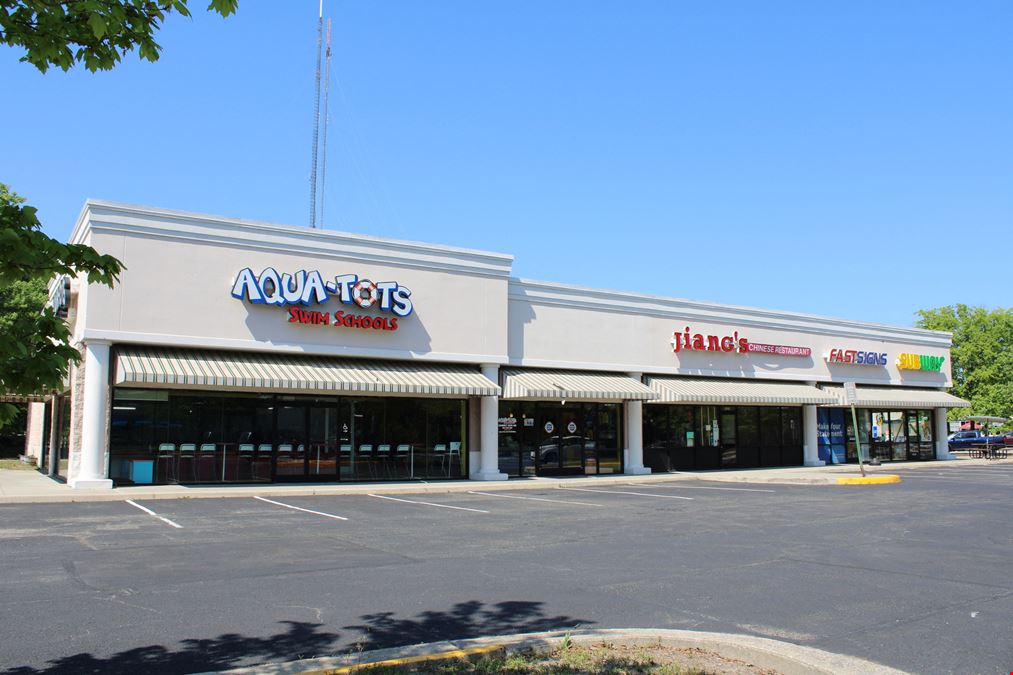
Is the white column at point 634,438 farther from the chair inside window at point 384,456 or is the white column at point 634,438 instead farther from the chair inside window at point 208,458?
the chair inside window at point 208,458

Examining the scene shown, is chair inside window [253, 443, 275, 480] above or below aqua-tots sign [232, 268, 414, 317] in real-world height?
below

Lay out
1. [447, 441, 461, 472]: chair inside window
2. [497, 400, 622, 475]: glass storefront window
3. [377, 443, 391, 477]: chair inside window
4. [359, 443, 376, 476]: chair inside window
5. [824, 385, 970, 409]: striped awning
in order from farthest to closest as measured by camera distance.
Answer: [824, 385, 970, 409]: striped awning → [497, 400, 622, 475]: glass storefront window → [447, 441, 461, 472]: chair inside window → [377, 443, 391, 477]: chair inside window → [359, 443, 376, 476]: chair inside window

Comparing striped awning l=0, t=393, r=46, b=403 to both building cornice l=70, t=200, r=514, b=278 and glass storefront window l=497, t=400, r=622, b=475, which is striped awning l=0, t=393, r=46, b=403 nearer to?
building cornice l=70, t=200, r=514, b=278

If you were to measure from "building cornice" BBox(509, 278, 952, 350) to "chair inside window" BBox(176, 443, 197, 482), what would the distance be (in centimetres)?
1019

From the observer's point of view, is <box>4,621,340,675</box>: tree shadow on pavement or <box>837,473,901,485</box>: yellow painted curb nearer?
<box>4,621,340,675</box>: tree shadow on pavement

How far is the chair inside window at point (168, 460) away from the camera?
1996 cm

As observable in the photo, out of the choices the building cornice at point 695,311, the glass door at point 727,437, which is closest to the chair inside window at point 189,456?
the building cornice at point 695,311

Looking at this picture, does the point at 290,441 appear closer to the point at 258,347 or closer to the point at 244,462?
the point at 244,462

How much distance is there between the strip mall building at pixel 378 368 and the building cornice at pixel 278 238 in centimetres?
5

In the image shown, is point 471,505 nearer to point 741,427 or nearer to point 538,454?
point 538,454

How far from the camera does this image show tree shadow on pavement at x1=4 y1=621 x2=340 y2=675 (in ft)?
18.3

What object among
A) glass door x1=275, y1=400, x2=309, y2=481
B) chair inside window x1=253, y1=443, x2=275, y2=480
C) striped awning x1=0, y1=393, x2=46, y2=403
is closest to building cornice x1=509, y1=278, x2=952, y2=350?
glass door x1=275, y1=400, x2=309, y2=481

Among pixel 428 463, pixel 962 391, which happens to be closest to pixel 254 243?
pixel 428 463

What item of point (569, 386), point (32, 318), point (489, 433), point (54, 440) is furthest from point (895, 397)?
point (32, 318)
